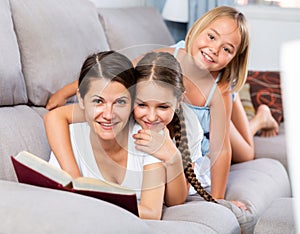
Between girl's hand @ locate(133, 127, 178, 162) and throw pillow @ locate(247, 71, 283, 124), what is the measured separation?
1.40 m

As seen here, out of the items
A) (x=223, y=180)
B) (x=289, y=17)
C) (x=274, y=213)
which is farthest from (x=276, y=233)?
(x=289, y=17)

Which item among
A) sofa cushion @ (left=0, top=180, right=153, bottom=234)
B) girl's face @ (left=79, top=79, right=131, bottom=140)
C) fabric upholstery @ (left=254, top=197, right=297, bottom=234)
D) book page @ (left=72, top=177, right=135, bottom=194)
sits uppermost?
girl's face @ (left=79, top=79, right=131, bottom=140)

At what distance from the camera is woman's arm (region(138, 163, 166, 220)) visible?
1820mm

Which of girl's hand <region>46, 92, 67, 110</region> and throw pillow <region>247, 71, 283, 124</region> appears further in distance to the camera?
throw pillow <region>247, 71, 283, 124</region>

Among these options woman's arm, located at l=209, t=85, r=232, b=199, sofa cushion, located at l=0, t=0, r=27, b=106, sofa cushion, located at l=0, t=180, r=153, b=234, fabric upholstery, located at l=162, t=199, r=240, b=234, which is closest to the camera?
sofa cushion, located at l=0, t=180, r=153, b=234

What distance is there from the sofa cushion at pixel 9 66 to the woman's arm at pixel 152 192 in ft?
1.79

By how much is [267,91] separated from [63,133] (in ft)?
5.07

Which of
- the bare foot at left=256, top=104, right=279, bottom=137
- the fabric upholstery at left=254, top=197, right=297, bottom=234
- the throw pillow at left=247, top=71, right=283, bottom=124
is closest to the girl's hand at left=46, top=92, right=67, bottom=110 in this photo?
the fabric upholstery at left=254, top=197, right=297, bottom=234

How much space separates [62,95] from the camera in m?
2.25

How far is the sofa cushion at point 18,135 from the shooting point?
195cm

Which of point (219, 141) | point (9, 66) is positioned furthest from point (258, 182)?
point (9, 66)

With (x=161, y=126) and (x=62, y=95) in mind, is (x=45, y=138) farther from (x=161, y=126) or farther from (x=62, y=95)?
(x=161, y=126)

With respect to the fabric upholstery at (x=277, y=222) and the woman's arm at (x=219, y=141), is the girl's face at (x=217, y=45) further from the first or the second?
the fabric upholstery at (x=277, y=222)

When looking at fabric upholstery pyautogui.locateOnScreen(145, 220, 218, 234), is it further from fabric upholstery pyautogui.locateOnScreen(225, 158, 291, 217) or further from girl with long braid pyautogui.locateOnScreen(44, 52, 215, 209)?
fabric upholstery pyautogui.locateOnScreen(225, 158, 291, 217)
